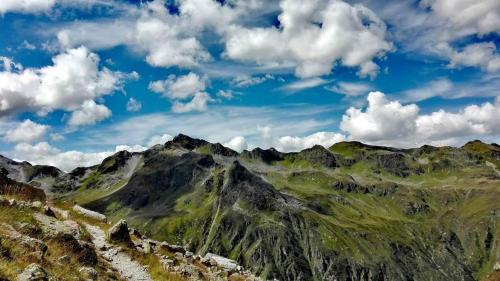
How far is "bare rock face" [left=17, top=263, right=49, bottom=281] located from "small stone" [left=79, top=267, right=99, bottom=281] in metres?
3.74

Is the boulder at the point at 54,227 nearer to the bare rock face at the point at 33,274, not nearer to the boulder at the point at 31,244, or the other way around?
the boulder at the point at 31,244

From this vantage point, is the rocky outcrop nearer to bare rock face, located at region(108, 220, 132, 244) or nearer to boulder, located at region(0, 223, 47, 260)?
bare rock face, located at region(108, 220, 132, 244)

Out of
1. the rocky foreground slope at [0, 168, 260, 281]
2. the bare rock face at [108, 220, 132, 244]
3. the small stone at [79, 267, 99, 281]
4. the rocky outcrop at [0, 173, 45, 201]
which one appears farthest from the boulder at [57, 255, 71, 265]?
the rocky outcrop at [0, 173, 45, 201]

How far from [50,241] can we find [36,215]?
216 inches

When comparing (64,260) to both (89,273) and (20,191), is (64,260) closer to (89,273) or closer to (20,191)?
(89,273)

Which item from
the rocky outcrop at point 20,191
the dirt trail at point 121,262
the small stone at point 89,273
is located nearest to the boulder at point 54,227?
the dirt trail at point 121,262

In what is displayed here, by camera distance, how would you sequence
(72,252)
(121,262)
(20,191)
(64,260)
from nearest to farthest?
1. (64,260)
2. (72,252)
3. (121,262)
4. (20,191)

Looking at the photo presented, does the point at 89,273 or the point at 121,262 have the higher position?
the point at 89,273

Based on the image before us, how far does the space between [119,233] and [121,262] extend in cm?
329

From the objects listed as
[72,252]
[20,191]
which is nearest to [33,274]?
[72,252]

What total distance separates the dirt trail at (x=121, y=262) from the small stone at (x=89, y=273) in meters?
3.79

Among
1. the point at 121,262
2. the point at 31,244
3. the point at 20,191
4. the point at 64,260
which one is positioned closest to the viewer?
the point at 31,244

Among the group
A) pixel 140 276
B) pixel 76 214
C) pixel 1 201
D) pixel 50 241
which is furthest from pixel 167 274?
pixel 76 214

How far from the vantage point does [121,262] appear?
23.4 meters
